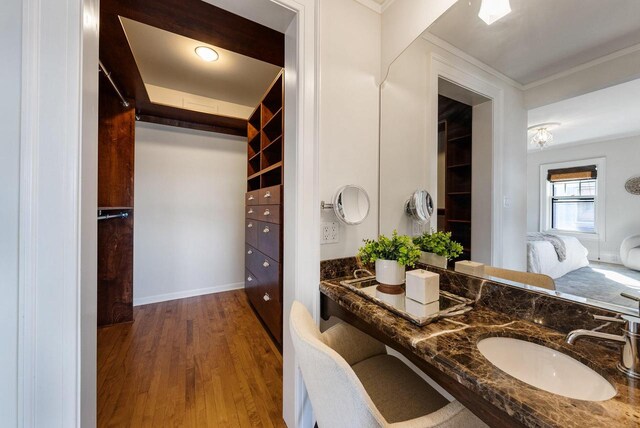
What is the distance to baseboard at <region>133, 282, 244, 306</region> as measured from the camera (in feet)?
9.53

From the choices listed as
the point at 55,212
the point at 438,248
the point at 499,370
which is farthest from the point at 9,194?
the point at 438,248

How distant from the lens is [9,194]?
76 cm

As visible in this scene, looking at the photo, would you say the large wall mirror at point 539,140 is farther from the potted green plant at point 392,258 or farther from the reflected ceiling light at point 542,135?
the potted green plant at point 392,258

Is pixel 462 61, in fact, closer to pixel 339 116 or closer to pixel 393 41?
pixel 393 41

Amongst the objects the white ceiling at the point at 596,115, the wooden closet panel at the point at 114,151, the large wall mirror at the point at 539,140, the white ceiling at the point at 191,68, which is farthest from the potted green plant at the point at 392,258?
the wooden closet panel at the point at 114,151

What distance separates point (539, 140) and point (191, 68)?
2.92 meters

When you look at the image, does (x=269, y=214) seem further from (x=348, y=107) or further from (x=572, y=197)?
(x=572, y=197)

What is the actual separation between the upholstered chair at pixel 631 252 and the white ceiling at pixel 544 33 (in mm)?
530

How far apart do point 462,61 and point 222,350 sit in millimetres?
2555

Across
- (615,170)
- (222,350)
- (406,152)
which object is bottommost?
(222,350)

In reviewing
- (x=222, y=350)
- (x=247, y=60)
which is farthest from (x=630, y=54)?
(x=222, y=350)

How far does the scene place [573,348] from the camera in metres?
0.65

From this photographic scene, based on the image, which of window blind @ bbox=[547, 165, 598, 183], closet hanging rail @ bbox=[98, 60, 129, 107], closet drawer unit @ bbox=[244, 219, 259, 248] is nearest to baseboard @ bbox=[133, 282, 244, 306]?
closet drawer unit @ bbox=[244, 219, 259, 248]

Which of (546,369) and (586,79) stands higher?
(586,79)
